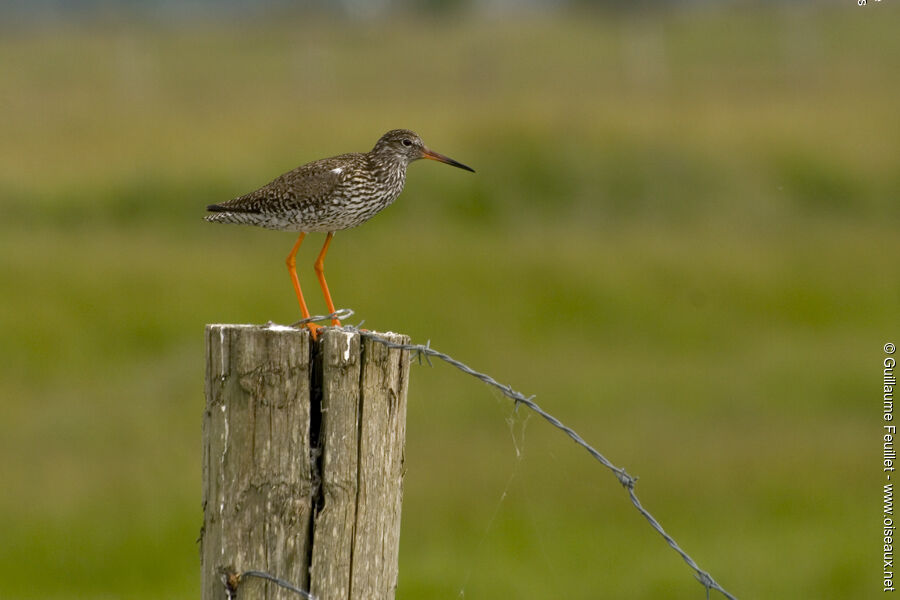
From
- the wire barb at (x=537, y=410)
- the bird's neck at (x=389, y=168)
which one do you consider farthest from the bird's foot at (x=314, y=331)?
the bird's neck at (x=389, y=168)

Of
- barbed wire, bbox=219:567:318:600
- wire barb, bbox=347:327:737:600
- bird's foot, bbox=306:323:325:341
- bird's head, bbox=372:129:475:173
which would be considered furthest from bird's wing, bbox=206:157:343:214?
barbed wire, bbox=219:567:318:600

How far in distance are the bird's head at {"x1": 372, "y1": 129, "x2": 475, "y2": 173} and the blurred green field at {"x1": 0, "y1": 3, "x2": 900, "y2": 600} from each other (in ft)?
5.73

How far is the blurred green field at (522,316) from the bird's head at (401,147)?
68.8 inches

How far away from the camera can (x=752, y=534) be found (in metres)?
14.2

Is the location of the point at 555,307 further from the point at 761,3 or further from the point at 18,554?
the point at 761,3

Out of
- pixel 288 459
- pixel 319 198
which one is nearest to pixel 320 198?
pixel 319 198

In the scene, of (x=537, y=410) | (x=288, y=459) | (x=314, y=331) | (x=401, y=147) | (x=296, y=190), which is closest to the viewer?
(x=288, y=459)

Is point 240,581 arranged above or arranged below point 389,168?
below

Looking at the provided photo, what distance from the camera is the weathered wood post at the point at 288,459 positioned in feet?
15.3

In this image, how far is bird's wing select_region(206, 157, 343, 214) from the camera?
276 inches

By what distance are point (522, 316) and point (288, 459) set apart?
54.4 feet

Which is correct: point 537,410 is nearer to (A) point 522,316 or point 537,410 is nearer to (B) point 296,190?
(B) point 296,190

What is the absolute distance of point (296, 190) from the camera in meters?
7.02

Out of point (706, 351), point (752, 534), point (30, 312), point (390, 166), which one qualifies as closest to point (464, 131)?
point (706, 351)
